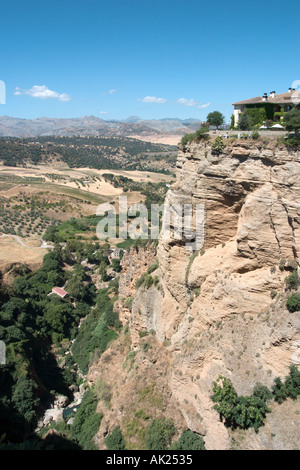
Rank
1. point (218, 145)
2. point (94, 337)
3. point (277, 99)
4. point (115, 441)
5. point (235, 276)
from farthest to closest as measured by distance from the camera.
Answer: point (94, 337) < point (277, 99) < point (115, 441) < point (235, 276) < point (218, 145)

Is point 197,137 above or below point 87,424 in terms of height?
above

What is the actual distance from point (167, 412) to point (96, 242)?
52923mm

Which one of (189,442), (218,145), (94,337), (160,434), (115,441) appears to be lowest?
(94,337)

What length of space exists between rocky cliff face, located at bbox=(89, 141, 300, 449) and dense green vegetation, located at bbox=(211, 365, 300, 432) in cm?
36

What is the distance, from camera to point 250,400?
14570 mm

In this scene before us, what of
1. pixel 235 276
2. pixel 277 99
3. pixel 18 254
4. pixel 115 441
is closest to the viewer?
Result: pixel 235 276

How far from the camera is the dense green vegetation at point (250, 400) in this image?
548 inches

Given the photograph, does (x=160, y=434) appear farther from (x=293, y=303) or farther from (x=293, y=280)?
(x=293, y=280)

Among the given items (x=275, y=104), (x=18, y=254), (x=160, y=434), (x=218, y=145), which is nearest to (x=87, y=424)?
(x=160, y=434)

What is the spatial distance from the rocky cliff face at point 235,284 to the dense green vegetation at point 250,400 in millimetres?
356

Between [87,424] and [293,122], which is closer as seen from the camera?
[293,122]

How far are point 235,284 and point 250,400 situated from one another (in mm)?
5581

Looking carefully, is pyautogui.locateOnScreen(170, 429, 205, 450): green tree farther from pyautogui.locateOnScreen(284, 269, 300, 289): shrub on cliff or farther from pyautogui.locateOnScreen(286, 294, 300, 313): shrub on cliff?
pyautogui.locateOnScreen(284, 269, 300, 289): shrub on cliff

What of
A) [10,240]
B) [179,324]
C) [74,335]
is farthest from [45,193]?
[179,324]
